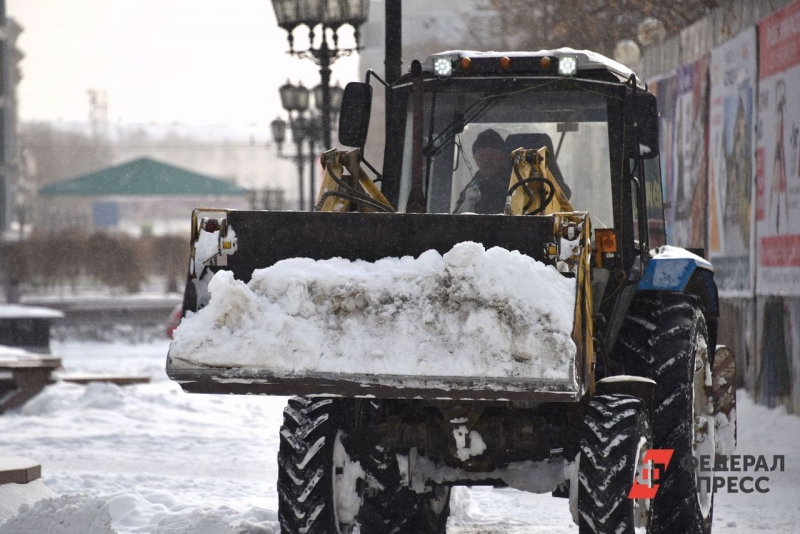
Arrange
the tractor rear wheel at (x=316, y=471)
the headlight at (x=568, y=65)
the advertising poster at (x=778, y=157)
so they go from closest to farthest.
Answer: the tractor rear wheel at (x=316, y=471) → the headlight at (x=568, y=65) → the advertising poster at (x=778, y=157)

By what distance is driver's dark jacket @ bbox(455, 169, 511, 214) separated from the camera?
6.61 m

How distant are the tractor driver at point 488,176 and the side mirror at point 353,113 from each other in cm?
60

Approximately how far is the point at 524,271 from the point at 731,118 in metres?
7.64

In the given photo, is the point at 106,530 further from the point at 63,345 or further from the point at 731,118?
the point at 63,345

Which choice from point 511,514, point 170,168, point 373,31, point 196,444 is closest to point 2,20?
point 170,168

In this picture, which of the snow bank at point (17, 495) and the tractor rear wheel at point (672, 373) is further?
the snow bank at point (17, 495)

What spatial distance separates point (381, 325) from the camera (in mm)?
5355

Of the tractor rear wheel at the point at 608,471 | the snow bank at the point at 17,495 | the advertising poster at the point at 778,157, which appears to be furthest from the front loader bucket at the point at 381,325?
the advertising poster at the point at 778,157

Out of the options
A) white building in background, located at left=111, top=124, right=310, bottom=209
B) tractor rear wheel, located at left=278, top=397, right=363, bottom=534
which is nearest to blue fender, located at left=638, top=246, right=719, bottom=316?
tractor rear wheel, located at left=278, top=397, right=363, bottom=534

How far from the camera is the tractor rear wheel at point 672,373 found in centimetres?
624

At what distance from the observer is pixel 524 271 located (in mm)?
5230

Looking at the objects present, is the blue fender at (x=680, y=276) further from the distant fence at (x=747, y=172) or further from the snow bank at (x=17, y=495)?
the snow bank at (x=17, y=495)

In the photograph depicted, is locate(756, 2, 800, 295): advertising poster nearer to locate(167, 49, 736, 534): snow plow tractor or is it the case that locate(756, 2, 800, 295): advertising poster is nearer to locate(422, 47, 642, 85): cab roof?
locate(167, 49, 736, 534): snow plow tractor

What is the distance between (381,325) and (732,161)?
25.4 ft
